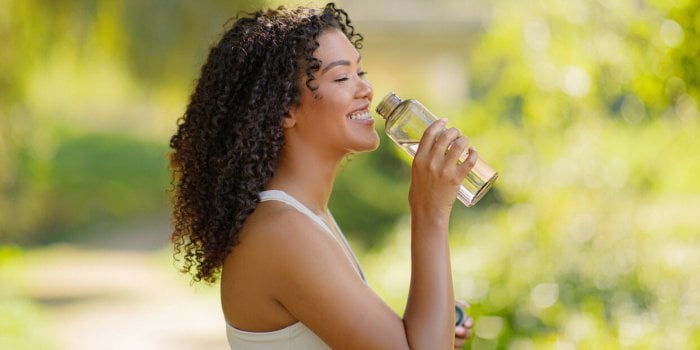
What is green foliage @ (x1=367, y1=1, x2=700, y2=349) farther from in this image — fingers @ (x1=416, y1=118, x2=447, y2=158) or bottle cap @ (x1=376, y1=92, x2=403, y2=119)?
fingers @ (x1=416, y1=118, x2=447, y2=158)

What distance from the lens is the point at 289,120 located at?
7.41ft

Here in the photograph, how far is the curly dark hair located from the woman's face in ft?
0.07

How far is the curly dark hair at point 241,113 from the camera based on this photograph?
2.22m

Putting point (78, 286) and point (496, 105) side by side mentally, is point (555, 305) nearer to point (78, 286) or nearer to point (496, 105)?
point (496, 105)

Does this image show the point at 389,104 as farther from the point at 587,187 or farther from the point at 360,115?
the point at 587,187

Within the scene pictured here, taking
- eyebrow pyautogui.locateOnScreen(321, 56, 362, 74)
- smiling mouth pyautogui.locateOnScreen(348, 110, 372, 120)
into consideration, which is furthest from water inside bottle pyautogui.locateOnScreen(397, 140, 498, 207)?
eyebrow pyautogui.locateOnScreen(321, 56, 362, 74)

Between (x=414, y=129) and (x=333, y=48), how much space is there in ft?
0.81

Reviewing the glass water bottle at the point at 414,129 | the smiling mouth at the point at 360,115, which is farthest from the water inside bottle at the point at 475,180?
the smiling mouth at the point at 360,115

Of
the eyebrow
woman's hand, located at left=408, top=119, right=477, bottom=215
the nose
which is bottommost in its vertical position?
woman's hand, located at left=408, top=119, right=477, bottom=215

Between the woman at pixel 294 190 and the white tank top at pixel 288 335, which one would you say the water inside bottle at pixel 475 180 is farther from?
the white tank top at pixel 288 335

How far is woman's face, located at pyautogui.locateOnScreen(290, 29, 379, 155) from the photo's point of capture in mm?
2230

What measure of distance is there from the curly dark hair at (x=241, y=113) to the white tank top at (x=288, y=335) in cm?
6

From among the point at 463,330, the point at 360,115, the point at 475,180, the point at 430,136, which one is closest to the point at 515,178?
the point at 463,330

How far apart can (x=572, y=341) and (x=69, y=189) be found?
573 inches
